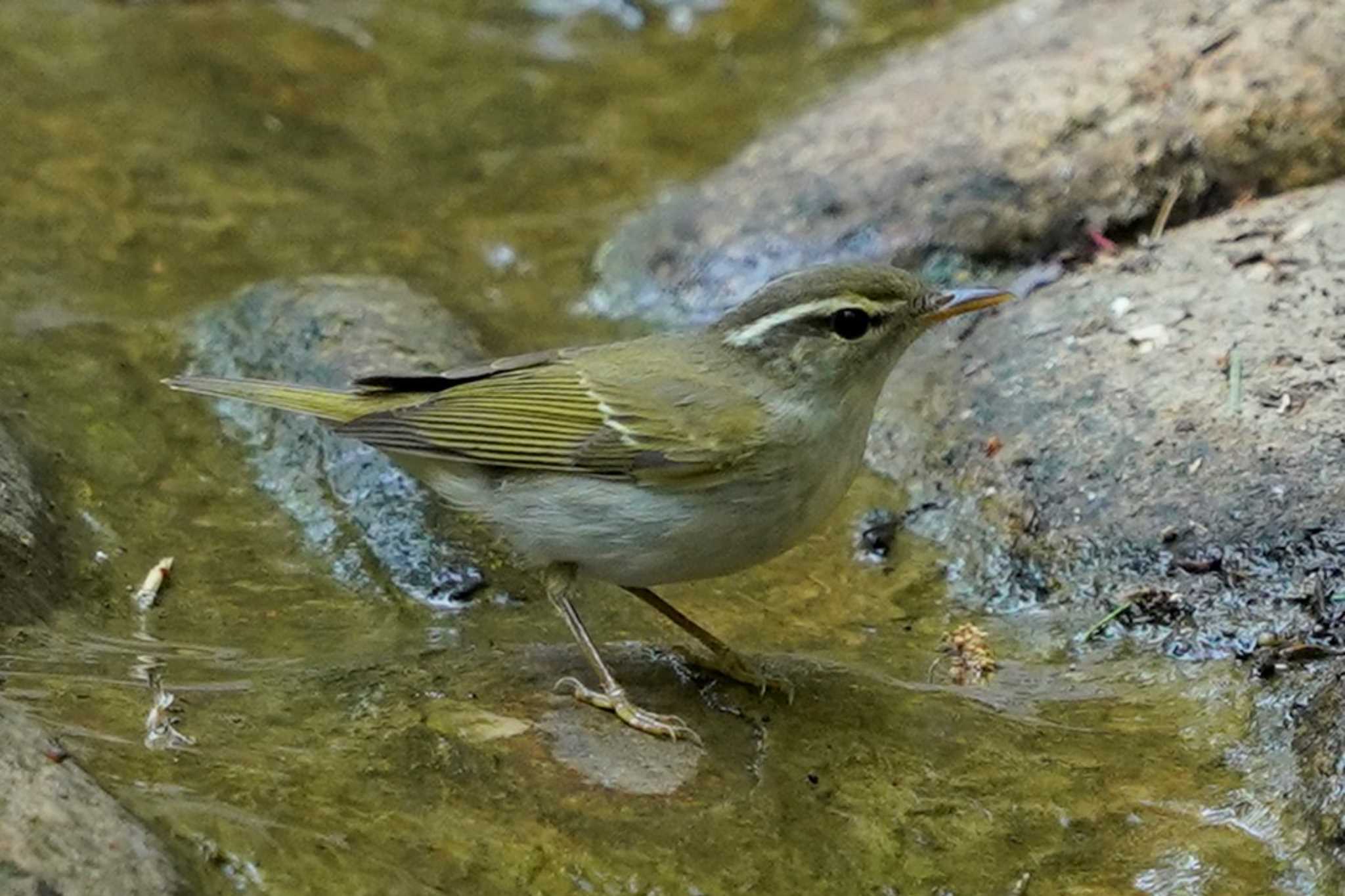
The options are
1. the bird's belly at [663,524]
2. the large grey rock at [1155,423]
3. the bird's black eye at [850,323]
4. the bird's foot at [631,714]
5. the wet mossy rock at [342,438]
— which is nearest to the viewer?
the bird's foot at [631,714]

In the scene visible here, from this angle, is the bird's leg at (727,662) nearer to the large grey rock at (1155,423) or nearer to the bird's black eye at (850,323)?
the bird's black eye at (850,323)

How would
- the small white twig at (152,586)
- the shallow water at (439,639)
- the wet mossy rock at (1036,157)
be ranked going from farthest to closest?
the wet mossy rock at (1036,157), the small white twig at (152,586), the shallow water at (439,639)

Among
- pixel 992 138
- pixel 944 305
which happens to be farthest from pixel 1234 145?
pixel 944 305

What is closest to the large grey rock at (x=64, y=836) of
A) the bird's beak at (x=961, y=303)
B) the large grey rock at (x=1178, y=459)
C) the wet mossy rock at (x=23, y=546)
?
the wet mossy rock at (x=23, y=546)

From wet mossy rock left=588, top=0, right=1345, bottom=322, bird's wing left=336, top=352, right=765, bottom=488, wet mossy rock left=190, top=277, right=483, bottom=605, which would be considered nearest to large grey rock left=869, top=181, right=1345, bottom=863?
wet mossy rock left=588, top=0, right=1345, bottom=322

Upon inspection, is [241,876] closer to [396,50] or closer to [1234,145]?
[1234,145]

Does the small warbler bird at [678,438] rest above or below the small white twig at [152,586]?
above
